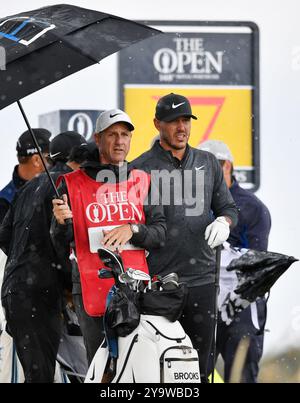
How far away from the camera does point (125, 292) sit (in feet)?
23.9

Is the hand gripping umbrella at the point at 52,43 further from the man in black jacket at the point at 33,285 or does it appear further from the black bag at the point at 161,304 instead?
the black bag at the point at 161,304

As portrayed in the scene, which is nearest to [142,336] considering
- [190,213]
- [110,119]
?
[190,213]

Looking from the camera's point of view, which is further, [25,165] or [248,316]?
[248,316]

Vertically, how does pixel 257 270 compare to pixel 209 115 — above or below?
below

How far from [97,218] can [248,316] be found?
217cm

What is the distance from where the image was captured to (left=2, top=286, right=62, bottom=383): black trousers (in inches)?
329

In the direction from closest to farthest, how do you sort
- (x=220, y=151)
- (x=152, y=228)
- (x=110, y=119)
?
(x=152, y=228), (x=110, y=119), (x=220, y=151)

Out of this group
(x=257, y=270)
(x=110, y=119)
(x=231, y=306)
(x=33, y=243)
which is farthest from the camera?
(x=231, y=306)

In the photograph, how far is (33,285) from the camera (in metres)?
8.36

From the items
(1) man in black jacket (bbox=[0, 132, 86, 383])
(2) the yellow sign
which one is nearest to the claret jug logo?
(2) the yellow sign

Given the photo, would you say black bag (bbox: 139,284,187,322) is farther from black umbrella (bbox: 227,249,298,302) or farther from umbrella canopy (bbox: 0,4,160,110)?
black umbrella (bbox: 227,249,298,302)

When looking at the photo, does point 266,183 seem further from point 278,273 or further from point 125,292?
point 125,292

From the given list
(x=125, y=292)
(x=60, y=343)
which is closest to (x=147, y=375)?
(x=125, y=292)

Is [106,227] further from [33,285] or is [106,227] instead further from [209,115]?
[209,115]
